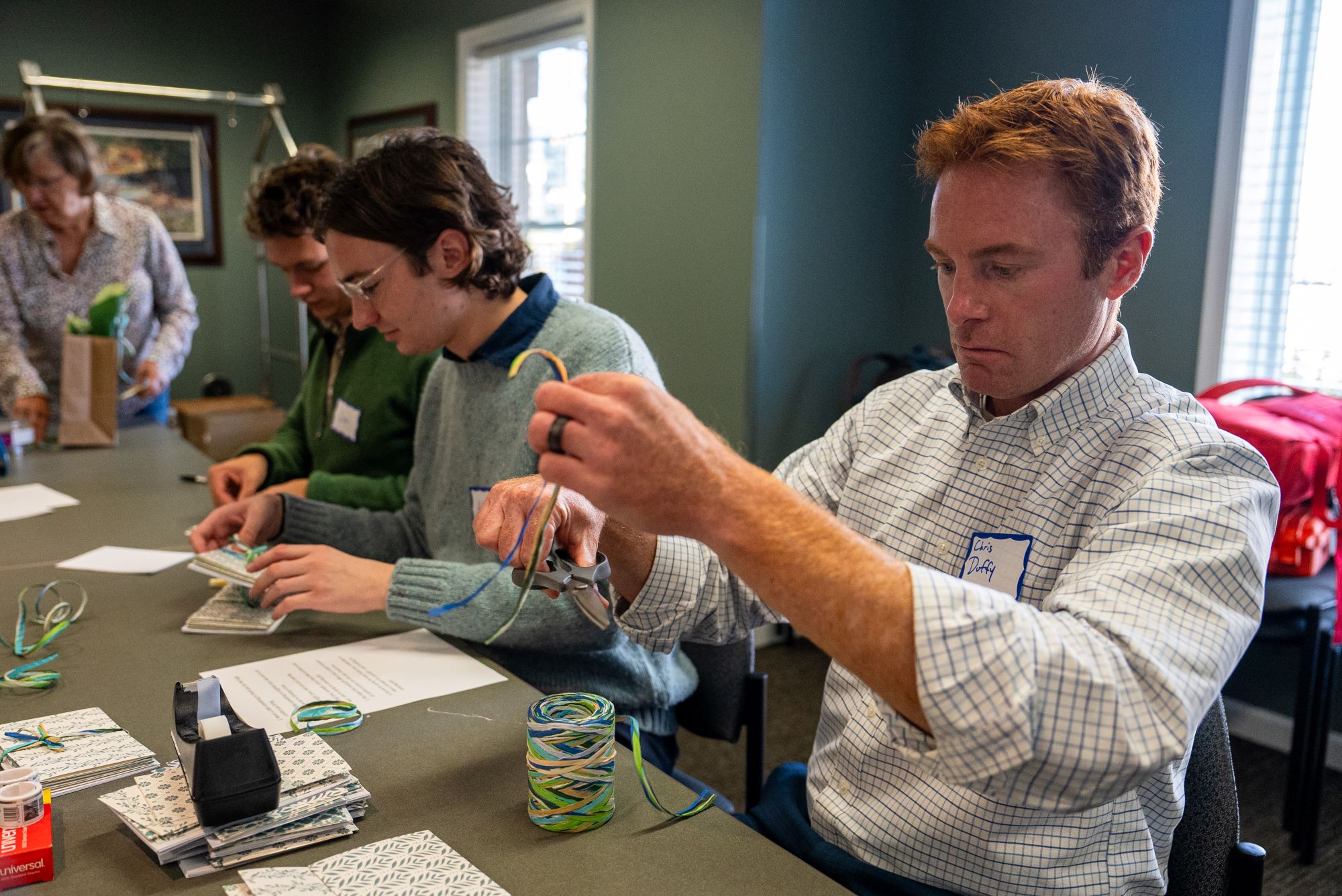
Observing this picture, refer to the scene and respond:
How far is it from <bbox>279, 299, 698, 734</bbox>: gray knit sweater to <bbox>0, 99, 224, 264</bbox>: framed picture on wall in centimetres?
462

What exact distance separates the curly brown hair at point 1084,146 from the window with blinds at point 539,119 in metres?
3.24

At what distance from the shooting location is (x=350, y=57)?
6016 mm

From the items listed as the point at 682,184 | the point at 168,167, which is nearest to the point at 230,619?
the point at 682,184

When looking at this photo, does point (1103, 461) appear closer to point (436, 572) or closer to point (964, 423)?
point (964, 423)

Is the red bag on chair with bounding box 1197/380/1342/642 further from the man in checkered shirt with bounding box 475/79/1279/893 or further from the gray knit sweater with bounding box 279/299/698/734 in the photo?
the gray knit sweater with bounding box 279/299/698/734

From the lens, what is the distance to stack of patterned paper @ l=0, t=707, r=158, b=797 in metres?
1.05

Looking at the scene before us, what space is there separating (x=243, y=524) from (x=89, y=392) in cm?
157

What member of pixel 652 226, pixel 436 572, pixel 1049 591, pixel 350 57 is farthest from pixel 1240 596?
pixel 350 57

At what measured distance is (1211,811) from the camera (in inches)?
42.1

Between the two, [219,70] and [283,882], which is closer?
[283,882]

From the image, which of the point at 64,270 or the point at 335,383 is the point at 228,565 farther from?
the point at 64,270

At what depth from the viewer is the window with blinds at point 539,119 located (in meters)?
4.52

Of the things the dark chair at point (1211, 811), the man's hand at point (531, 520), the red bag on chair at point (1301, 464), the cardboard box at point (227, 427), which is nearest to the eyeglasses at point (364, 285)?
the man's hand at point (531, 520)

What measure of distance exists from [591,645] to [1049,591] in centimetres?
66
